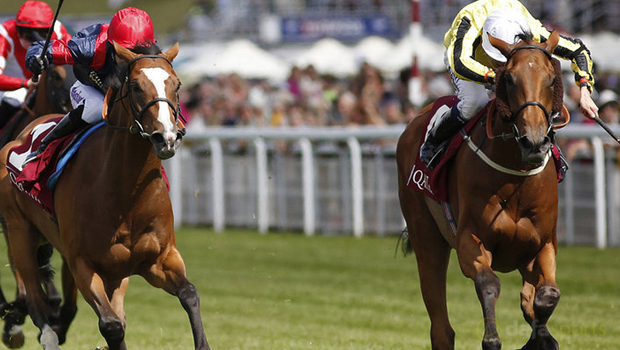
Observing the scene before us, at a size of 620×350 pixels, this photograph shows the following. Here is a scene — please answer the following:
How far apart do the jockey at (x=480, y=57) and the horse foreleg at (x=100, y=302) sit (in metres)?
1.95

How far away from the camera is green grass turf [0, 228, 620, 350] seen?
733 cm

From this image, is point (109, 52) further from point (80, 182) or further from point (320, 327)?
point (320, 327)

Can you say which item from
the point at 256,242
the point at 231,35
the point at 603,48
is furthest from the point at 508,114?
the point at 231,35

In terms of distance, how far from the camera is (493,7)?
5934 mm

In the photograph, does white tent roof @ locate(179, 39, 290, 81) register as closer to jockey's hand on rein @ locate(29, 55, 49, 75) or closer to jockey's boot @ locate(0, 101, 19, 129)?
jockey's boot @ locate(0, 101, 19, 129)

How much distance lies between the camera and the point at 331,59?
70.8 ft

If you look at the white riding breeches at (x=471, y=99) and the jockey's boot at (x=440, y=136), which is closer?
the white riding breeches at (x=471, y=99)

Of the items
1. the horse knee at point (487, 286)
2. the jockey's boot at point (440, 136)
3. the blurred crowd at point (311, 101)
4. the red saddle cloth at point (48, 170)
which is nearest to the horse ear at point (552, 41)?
the jockey's boot at point (440, 136)

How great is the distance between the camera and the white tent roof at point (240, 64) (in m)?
21.2

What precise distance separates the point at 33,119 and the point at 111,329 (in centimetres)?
281

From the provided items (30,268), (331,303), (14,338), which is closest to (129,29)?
(30,268)

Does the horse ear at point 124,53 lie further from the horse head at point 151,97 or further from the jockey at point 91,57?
the jockey at point 91,57

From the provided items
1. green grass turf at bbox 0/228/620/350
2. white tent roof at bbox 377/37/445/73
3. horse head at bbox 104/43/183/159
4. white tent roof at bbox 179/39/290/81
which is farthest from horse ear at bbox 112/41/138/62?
white tent roof at bbox 179/39/290/81

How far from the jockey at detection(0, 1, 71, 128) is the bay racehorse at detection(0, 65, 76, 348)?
0.13 meters
